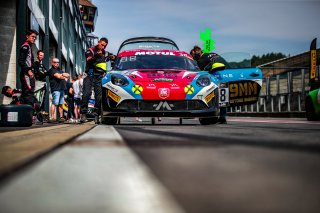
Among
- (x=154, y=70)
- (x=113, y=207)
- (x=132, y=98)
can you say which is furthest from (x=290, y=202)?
(x=154, y=70)

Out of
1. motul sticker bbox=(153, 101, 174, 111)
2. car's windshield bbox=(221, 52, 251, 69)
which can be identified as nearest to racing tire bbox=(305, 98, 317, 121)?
car's windshield bbox=(221, 52, 251, 69)

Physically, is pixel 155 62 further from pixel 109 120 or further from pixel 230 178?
pixel 230 178

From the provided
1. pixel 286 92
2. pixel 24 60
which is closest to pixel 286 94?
pixel 286 92

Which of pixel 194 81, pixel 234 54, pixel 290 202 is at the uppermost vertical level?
pixel 234 54

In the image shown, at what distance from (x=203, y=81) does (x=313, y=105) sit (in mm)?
3981

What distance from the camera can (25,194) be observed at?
114 cm

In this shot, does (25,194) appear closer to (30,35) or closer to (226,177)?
(226,177)

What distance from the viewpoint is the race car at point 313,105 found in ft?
32.5

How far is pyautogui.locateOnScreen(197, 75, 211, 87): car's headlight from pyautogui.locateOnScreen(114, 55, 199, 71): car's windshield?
707mm

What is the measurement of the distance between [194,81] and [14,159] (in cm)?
561

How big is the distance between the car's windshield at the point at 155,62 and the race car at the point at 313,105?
325 centimetres

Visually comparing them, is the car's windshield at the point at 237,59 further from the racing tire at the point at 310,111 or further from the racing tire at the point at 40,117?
the racing tire at the point at 40,117

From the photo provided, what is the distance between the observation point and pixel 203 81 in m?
7.32

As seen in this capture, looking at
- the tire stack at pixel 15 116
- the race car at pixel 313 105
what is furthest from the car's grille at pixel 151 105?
the race car at pixel 313 105
